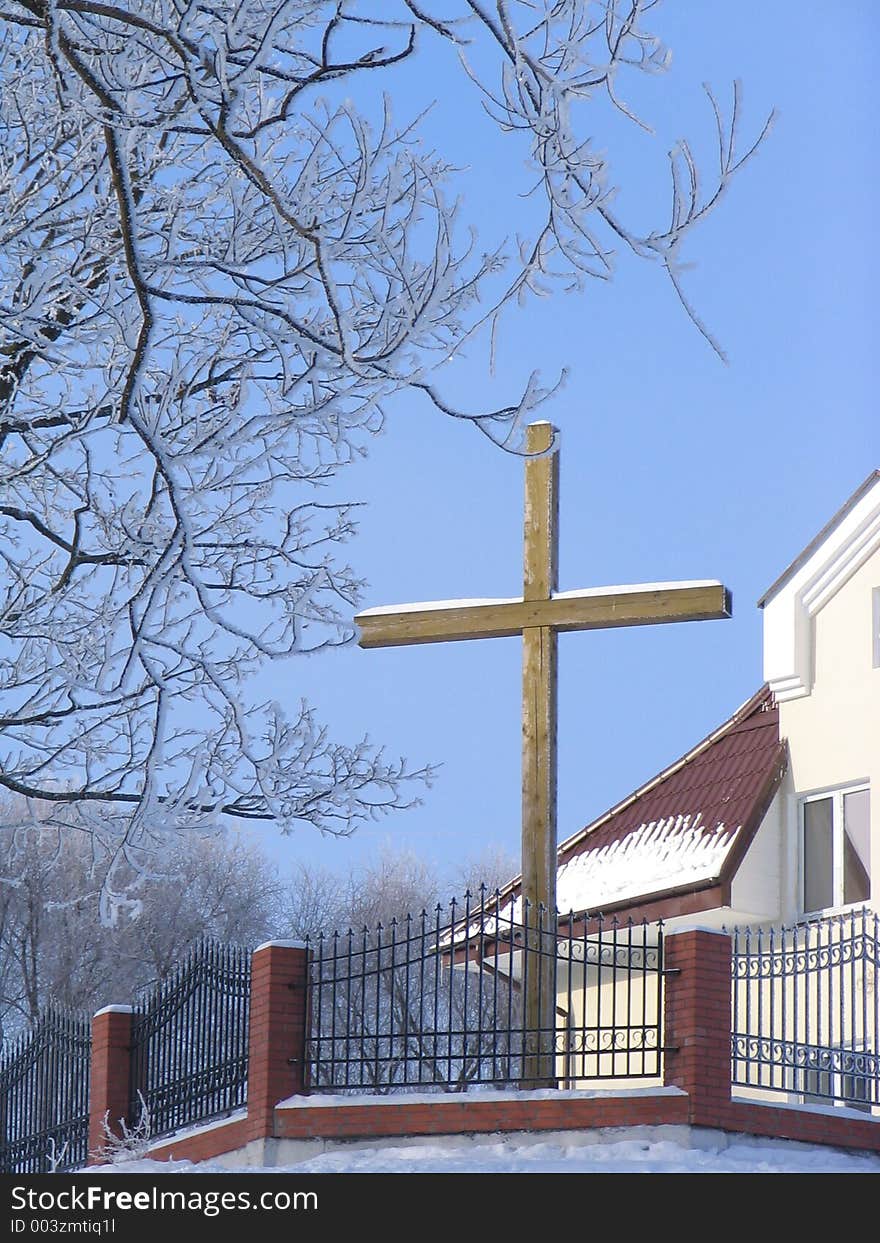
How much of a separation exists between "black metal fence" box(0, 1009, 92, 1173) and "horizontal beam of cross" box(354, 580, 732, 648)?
481cm

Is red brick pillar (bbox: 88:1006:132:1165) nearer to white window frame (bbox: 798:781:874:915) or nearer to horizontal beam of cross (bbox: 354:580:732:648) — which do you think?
horizontal beam of cross (bbox: 354:580:732:648)

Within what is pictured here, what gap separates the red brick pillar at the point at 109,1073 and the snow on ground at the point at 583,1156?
8.37 feet

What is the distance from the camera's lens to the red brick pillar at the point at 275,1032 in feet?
37.7

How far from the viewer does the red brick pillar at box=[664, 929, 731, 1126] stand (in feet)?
34.8

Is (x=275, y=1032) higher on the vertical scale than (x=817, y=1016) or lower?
lower

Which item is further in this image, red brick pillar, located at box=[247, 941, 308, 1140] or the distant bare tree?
the distant bare tree

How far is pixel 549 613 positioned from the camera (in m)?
12.3

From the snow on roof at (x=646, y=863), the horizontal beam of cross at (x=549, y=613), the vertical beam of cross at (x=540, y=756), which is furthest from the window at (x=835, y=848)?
the vertical beam of cross at (x=540, y=756)

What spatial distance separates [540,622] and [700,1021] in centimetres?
314

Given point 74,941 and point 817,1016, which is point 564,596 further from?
point 74,941

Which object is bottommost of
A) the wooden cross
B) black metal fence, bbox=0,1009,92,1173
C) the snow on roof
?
black metal fence, bbox=0,1009,92,1173

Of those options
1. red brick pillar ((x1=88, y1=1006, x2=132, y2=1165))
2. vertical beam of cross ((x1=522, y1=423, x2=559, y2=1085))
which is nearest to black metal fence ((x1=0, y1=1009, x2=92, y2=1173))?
red brick pillar ((x1=88, y1=1006, x2=132, y2=1165))

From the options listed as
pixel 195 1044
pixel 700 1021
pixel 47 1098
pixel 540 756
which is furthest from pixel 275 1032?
pixel 47 1098
